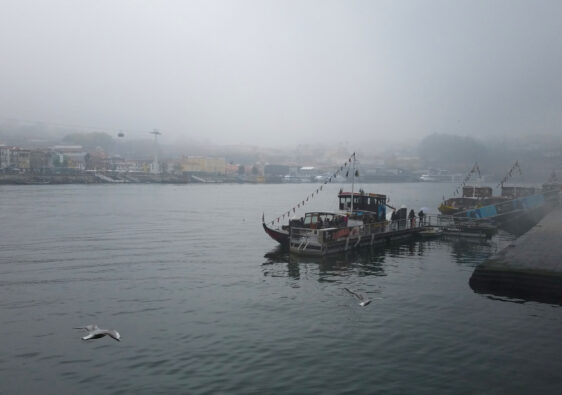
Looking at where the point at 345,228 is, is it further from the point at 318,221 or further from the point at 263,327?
the point at 263,327

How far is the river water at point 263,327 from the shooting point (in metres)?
12.6

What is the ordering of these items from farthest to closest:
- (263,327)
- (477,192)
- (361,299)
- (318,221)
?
1. (477,192)
2. (318,221)
3. (361,299)
4. (263,327)

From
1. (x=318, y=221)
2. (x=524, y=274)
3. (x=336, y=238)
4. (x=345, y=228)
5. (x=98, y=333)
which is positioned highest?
(x=318, y=221)

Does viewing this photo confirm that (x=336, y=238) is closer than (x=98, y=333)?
No

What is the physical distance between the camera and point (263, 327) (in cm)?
1683

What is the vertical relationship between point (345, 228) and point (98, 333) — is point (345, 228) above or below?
above

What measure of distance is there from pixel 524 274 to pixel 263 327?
1262 centimetres

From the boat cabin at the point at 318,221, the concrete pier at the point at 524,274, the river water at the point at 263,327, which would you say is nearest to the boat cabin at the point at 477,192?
the river water at the point at 263,327

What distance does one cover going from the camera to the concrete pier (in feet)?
65.0

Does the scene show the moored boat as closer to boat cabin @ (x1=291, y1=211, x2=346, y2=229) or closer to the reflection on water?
boat cabin @ (x1=291, y1=211, x2=346, y2=229)

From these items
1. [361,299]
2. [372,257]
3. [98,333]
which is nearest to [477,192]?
[372,257]

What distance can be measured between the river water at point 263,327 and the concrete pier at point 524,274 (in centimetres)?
94

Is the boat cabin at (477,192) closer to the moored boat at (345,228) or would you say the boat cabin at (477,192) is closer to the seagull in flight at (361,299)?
the moored boat at (345,228)

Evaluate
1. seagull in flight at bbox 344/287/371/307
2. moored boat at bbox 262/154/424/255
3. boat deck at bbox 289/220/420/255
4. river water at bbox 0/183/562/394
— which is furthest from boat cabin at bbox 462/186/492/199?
seagull in flight at bbox 344/287/371/307
